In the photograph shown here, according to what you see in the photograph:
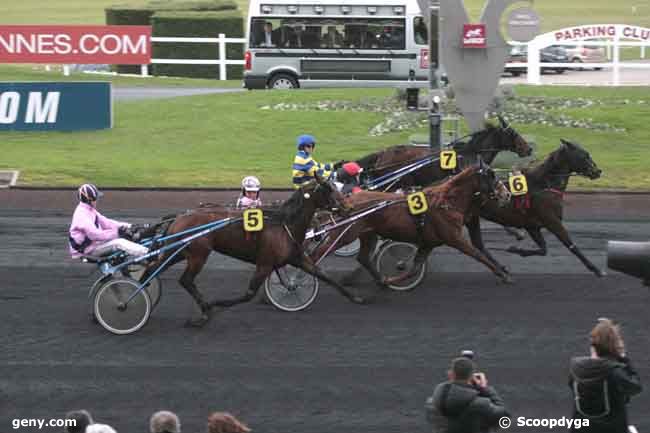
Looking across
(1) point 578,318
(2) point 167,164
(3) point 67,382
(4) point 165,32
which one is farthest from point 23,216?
(4) point 165,32

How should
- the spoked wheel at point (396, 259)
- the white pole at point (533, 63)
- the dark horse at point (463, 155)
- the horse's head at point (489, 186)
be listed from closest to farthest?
1. the horse's head at point (489, 186)
2. the spoked wheel at point (396, 259)
3. the dark horse at point (463, 155)
4. the white pole at point (533, 63)

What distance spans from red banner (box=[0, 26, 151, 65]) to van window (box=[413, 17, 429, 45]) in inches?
281

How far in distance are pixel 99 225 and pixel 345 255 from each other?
12.6 ft

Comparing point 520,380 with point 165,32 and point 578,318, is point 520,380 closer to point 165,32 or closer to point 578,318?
point 578,318

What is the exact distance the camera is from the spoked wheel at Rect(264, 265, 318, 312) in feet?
39.2

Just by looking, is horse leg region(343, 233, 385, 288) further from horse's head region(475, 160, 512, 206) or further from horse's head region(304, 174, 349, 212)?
horse's head region(475, 160, 512, 206)

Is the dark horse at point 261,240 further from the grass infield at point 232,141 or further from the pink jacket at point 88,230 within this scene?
the grass infield at point 232,141

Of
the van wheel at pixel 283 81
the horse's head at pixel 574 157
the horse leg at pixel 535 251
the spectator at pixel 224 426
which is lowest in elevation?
the horse leg at pixel 535 251

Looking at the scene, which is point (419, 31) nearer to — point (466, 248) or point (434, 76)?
point (434, 76)

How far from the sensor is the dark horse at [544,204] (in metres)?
13.1

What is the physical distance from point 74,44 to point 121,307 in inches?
547

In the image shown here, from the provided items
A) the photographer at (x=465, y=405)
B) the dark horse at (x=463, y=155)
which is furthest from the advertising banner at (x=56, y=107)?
the photographer at (x=465, y=405)

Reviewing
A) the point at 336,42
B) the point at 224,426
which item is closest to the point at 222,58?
the point at 336,42

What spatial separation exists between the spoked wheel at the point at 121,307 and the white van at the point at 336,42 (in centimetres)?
1767
